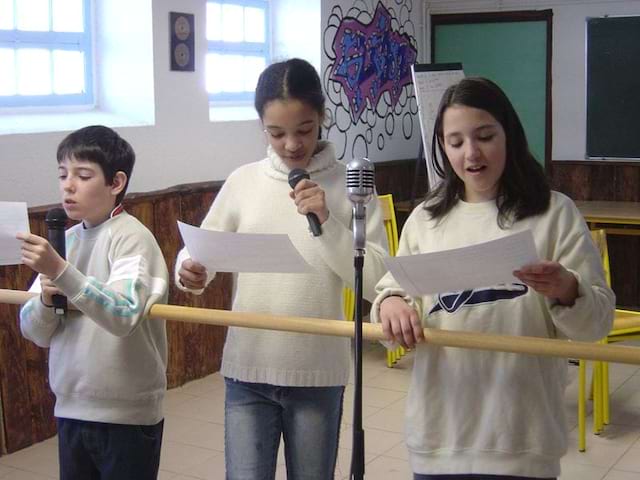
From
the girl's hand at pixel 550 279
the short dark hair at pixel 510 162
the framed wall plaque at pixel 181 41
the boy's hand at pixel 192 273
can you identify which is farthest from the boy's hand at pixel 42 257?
the framed wall plaque at pixel 181 41

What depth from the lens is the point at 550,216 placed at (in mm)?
1613

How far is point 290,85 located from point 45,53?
2381mm

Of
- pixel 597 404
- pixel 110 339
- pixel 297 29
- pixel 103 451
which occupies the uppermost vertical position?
pixel 297 29

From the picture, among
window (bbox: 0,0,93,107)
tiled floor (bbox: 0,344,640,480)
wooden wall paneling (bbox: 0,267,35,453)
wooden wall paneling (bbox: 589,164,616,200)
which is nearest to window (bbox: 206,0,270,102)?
window (bbox: 0,0,93,107)

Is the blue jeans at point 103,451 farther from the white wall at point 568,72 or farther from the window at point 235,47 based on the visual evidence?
the white wall at point 568,72

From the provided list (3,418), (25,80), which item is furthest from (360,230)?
(25,80)

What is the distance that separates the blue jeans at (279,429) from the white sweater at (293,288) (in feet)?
0.11

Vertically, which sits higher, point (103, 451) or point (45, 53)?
point (45, 53)

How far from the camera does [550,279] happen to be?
57.2 inches

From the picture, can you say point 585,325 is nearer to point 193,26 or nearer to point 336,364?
point 336,364

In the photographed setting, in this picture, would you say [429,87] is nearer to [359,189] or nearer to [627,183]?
[627,183]

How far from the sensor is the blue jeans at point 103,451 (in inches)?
77.2

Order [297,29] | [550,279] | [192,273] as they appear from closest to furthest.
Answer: [550,279] → [192,273] → [297,29]

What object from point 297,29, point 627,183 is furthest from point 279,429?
point 627,183
